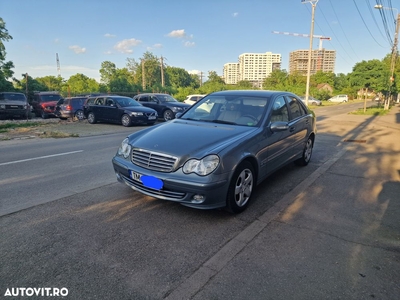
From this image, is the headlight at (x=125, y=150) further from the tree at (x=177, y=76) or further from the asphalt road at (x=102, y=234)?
the tree at (x=177, y=76)

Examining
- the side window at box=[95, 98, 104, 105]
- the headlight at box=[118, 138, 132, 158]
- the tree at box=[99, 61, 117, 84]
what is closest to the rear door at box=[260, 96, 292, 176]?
the headlight at box=[118, 138, 132, 158]

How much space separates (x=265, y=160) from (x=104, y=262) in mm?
2627

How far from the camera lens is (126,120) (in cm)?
1471

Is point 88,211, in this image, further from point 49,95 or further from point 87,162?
point 49,95

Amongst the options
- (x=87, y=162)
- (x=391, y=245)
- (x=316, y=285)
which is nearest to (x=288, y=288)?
(x=316, y=285)

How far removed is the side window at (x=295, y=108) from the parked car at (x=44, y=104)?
59.4ft

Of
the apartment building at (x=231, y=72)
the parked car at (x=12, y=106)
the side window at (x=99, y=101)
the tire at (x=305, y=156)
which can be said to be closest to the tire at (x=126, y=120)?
the side window at (x=99, y=101)

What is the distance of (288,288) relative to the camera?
236cm

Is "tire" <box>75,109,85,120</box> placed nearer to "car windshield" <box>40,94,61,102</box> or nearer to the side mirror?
"car windshield" <box>40,94,61,102</box>

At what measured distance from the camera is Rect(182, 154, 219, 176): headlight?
334 centimetres

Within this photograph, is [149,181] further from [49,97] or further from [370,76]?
[370,76]

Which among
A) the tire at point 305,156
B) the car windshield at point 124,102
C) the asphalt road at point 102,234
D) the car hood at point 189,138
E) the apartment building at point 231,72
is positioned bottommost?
the asphalt road at point 102,234

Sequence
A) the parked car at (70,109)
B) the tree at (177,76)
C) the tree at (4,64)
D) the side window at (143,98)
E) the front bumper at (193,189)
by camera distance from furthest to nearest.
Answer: the tree at (177,76), the tree at (4,64), the side window at (143,98), the parked car at (70,109), the front bumper at (193,189)

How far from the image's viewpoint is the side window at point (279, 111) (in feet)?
15.5
